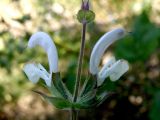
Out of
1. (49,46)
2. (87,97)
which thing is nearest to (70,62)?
(49,46)

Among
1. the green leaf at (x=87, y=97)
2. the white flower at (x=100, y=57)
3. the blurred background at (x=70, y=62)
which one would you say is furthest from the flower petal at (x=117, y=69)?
the blurred background at (x=70, y=62)

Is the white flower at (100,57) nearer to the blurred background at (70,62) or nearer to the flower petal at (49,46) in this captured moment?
the flower petal at (49,46)

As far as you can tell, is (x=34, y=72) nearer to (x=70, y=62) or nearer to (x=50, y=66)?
(x=50, y=66)

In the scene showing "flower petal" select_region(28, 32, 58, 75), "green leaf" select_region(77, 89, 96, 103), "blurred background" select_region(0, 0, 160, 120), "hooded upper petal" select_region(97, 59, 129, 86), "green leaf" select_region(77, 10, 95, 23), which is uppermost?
"green leaf" select_region(77, 10, 95, 23)

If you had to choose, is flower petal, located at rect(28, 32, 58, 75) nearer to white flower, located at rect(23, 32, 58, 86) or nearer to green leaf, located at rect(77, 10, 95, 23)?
white flower, located at rect(23, 32, 58, 86)

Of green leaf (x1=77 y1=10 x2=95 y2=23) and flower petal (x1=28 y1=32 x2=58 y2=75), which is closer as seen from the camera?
green leaf (x1=77 y1=10 x2=95 y2=23)

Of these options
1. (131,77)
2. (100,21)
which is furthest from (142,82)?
(100,21)

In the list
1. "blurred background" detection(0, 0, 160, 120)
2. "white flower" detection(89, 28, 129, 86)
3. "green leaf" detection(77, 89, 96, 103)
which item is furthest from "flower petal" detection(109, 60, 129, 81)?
"blurred background" detection(0, 0, 160, 120)

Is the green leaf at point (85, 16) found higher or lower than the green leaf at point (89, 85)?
higher

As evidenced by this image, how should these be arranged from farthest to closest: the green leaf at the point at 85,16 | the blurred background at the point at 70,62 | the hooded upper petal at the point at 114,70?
the blurred background at the point at 70,62 < the hooded upper petal at the point at 114,70 < the green leaf at the point at 85,16

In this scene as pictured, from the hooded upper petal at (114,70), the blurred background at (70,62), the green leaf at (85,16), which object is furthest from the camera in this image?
the blurred background at (70,62)
